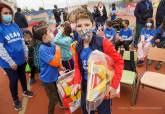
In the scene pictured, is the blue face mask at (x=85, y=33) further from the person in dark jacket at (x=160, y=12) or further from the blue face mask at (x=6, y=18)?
the person in dark jacket at (x=160, y=12)

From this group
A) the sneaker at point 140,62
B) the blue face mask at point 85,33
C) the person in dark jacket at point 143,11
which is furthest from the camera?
the person in dark jacket at point 143,11

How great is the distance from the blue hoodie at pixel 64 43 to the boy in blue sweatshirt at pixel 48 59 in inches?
35.1

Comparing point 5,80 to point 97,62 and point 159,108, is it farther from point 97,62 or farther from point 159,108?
point 97,62

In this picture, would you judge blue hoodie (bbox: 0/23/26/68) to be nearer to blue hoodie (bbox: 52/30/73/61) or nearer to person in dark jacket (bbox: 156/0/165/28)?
blue hoodie (bbox: 52/30/73/61)

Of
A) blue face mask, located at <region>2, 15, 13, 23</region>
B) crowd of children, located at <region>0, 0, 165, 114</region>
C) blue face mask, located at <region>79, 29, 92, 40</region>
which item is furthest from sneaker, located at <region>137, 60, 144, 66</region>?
blue face mask, located at <region>79, 29, 92, 40</region>

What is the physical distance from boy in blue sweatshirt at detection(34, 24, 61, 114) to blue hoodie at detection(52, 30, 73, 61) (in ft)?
2.92

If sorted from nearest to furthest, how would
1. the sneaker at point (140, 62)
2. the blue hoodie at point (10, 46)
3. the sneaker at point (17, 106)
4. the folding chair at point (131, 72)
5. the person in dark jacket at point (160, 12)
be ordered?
the blue hoodie at point (10, 46) → the folding chair at point (131, 72) → the sneaker at point (17, 106) → the sneaker at point (140, 62) → the person in dark jacket at point (160, 12)

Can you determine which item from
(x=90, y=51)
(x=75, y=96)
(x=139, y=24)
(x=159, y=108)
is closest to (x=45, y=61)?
(x=75, y=96)

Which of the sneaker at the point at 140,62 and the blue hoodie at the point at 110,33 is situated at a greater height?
the blue hoodie at the point at 110,33

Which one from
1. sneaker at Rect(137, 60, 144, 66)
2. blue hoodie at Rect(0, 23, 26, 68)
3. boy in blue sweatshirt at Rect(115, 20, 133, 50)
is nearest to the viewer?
blue hoodie at Rect(0, 23, 26, 68)

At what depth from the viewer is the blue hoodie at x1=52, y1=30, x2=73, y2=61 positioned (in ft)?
12.9

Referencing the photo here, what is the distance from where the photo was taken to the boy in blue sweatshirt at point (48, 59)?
115 inches

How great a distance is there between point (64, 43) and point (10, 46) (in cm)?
100

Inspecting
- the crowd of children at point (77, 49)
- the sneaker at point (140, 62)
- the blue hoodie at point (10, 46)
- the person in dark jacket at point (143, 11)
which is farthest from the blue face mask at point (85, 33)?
the person in dark jacket at point (143, 11)
